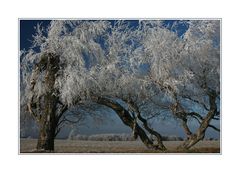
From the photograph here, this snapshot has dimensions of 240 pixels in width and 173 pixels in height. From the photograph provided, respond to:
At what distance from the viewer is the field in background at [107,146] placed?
14.0 ft

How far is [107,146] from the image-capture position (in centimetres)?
426

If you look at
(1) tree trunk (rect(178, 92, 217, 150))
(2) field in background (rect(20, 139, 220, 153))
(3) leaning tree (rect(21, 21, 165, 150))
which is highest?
(3) leaning tree (rect(21, 21, 165, 150))

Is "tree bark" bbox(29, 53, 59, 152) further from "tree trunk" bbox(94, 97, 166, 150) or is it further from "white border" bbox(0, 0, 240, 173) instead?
"tree trunk" bbox(94, 97, 166, 150)

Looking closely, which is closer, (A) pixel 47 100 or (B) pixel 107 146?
(B) pixel 107 146

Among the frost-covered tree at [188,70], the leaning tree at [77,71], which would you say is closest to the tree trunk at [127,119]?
the leaning tree at [77,71]

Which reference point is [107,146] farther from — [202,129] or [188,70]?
[188,70]

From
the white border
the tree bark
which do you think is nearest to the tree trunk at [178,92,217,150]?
the white border

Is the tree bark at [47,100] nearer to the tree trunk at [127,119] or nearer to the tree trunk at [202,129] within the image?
the tree trunk at [127,119]

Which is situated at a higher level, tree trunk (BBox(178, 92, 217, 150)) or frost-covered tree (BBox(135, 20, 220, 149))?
frost-covered tree (BBox(135, 20, 220, 149))

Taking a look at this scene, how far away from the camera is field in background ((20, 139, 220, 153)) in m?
4.26

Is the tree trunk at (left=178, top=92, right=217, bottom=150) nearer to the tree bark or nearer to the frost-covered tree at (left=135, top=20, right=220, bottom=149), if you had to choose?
the frost-covered tree at (left=135, top=20, right=220, bottom=149)
